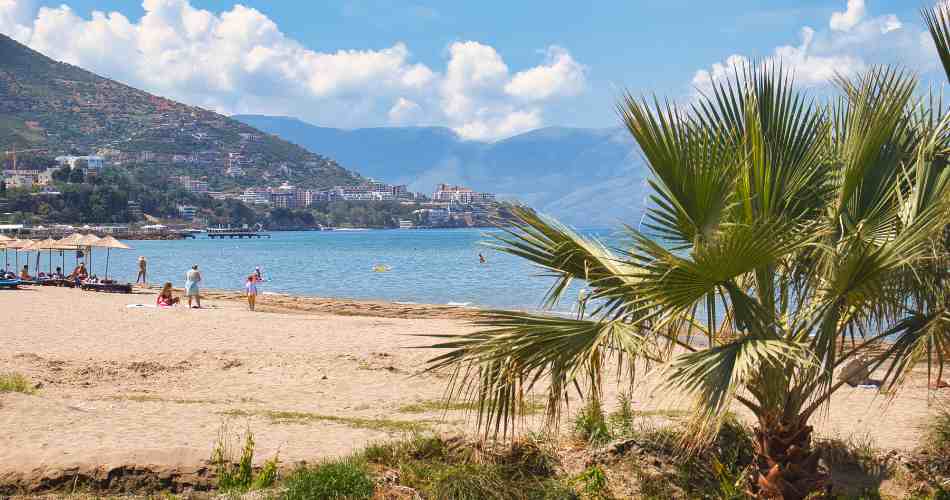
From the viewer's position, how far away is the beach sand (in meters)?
7.11

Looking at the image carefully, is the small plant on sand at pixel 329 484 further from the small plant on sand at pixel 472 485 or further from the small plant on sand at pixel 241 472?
the small plant on sand at pixel 472 485

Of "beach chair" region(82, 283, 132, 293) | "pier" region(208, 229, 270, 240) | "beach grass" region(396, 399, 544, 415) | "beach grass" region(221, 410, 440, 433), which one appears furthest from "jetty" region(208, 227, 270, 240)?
"beach grass" region(221, 410, 440, 433)

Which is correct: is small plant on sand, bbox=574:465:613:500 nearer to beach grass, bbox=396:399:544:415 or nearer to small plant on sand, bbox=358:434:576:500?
small plant on sand, bbox=358:434:576:500

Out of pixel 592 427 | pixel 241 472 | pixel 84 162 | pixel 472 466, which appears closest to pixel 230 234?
pixel 84 162

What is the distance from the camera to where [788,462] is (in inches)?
207

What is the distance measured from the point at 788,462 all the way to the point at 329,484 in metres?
2.96

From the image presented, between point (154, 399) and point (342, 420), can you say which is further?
point (154, 399)

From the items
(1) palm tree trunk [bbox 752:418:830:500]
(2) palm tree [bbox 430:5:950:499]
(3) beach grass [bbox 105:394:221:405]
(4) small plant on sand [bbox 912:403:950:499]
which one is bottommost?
(3) beach grass [bbox 105:394:221:405]

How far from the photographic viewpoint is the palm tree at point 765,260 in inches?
179

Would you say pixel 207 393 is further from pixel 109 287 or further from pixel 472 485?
pixel 109 287

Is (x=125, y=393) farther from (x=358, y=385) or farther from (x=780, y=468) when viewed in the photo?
(x=780, y=468)

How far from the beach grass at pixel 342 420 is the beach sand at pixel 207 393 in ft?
0.07

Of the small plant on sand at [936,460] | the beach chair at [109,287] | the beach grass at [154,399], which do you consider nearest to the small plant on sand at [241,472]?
the beach grass at [154,399]

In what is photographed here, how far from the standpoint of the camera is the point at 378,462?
22.1ft
